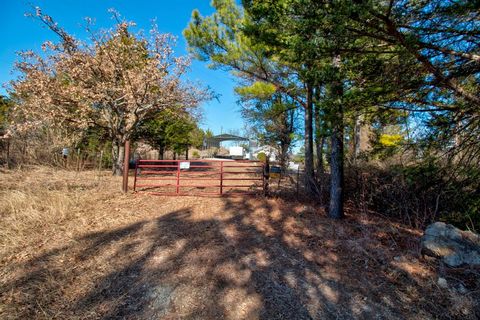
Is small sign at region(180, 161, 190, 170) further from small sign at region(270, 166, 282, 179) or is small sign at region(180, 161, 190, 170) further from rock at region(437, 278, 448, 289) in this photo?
rock at region(437, 278, 448, 289)

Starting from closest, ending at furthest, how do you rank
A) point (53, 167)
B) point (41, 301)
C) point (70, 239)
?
1. point (41, 301)
2. point (70, 239)
3. point (53, 167)

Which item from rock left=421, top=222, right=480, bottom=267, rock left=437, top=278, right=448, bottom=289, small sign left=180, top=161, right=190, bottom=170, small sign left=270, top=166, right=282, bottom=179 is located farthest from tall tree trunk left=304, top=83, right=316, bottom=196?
rock left=437, top=278, right=448, bottom=289

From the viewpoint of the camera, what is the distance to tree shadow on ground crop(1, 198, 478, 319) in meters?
2.65

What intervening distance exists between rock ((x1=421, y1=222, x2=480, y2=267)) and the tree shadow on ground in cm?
34

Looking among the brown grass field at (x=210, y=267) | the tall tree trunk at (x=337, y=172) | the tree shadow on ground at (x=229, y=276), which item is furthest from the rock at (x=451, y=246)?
the tall tree trunk at (x=337, y=172)

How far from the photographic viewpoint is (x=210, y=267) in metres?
3.38

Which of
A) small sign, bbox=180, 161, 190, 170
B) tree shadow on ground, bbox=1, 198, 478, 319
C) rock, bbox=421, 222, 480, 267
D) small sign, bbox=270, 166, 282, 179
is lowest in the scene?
tree shadow on ground, bbox=1, 198, 478, 319

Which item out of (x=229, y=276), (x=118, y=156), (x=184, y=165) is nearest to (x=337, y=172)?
(x=229, y=276)

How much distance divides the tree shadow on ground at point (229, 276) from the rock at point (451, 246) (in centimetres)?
34

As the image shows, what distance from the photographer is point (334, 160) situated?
5348 mm

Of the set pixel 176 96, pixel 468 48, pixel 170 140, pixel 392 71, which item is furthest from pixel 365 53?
pixel 170 140

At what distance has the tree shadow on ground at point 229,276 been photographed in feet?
8.70

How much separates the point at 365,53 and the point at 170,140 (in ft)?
43.5

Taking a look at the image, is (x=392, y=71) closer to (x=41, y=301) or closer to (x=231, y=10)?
(x=231, y=10)
